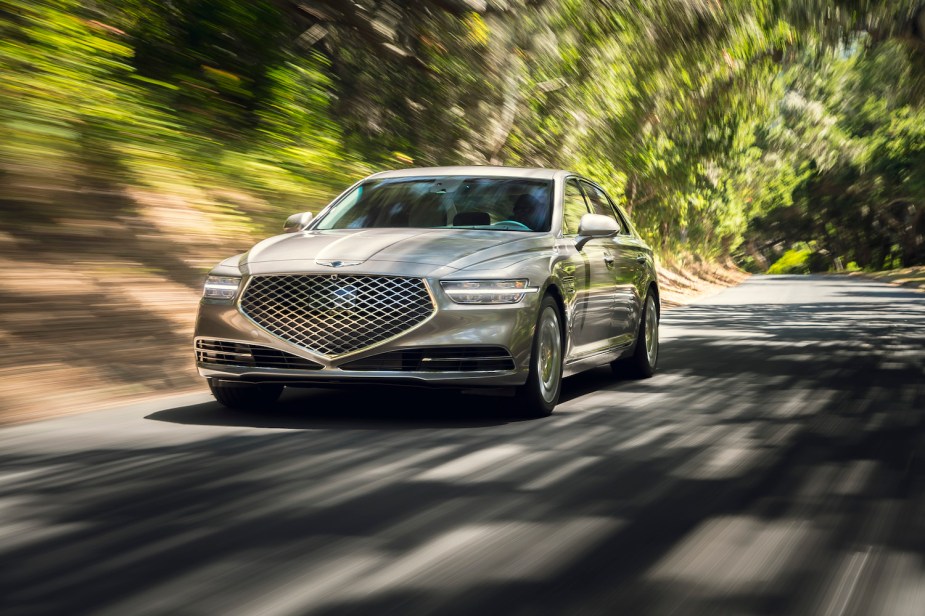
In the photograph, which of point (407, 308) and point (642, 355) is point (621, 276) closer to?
point (642, 355)

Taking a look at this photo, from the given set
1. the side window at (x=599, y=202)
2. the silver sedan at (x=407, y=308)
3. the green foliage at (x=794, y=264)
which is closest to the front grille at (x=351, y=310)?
the silver sedan at (x=407, y=308)

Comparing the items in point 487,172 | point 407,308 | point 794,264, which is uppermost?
point 487,172

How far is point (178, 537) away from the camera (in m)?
5.03

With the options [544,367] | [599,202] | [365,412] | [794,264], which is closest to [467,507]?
[544,367]

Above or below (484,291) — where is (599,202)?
above

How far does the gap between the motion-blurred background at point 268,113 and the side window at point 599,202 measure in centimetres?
371

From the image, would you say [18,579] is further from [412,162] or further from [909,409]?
[412,162]

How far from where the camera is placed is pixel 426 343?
7926 mm

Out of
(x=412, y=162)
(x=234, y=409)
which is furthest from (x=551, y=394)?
(x=412, y=162)

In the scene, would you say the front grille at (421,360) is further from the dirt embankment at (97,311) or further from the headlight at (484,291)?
the dirt embankment at (97,311)

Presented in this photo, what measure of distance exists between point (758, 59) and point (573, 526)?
24.5 meters

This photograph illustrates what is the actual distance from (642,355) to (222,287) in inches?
178

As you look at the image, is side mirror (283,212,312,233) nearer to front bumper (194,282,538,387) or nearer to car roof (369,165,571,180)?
car roof (369,165,571,180)

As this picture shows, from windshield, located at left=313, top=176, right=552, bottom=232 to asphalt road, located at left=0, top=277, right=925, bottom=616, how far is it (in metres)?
1.33
